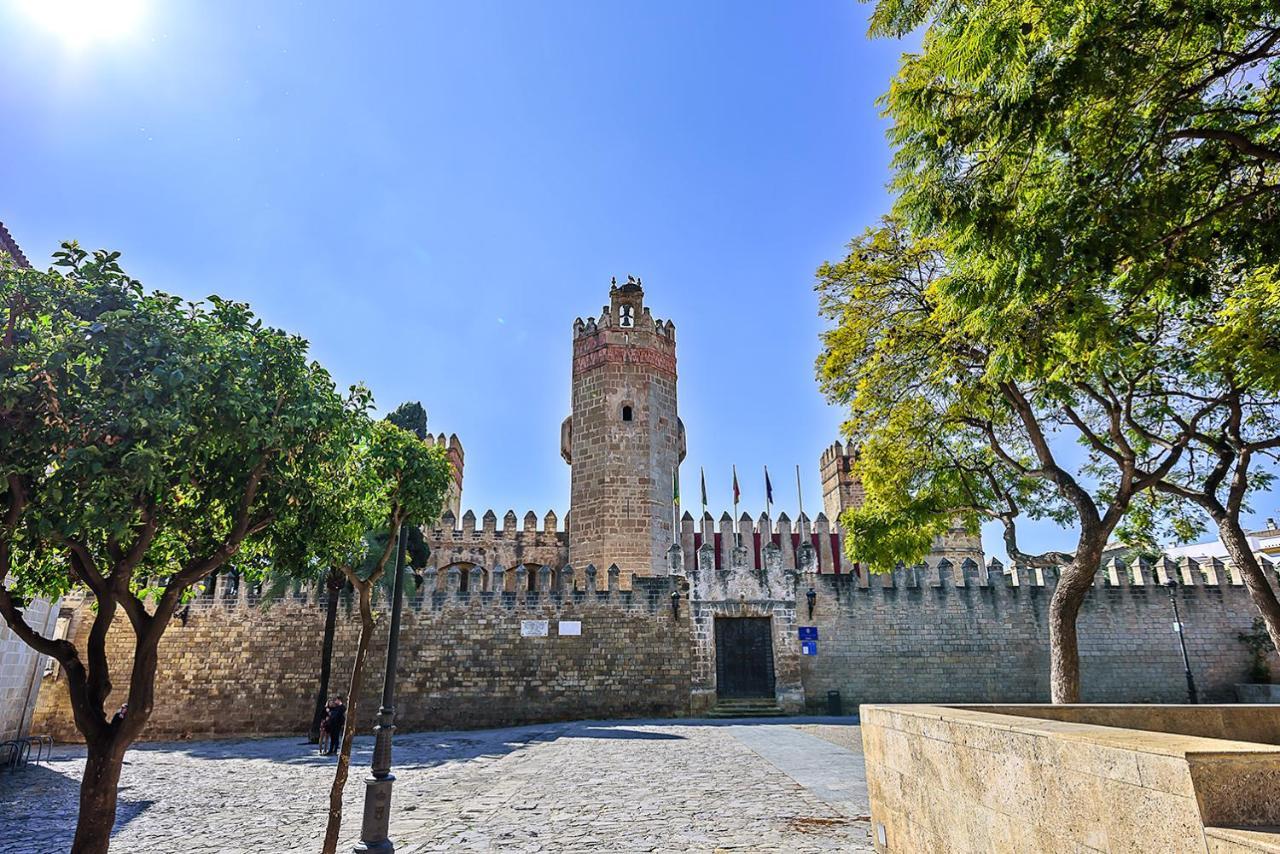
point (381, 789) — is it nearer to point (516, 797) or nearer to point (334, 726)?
point (516, 797)

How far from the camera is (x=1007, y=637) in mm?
18844

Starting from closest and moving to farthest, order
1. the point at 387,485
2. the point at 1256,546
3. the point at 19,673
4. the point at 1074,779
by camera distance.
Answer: the point at 1074,779 < the point at 387,485 < the point at 19,673 < the point at 1256,546

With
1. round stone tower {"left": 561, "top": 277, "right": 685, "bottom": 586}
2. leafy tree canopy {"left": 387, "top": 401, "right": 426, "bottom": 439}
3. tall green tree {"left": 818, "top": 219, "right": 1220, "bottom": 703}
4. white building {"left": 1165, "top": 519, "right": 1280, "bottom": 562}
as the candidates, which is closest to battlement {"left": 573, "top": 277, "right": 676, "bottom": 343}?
round stone tower {"left": 561, "top": 277, "right": 685, "bottom": 586}

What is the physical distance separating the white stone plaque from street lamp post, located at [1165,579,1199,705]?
17.1 metres

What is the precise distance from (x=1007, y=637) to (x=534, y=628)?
12882 millimetres

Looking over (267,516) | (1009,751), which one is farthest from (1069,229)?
(267,516)

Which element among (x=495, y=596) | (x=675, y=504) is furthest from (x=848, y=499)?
(x=495, y=596)

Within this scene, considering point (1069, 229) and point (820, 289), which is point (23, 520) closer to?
point (1069, 229)

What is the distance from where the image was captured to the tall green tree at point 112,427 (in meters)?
4.62

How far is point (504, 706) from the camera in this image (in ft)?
59.7

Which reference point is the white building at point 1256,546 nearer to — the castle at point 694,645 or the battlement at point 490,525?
the castle at point 694,645

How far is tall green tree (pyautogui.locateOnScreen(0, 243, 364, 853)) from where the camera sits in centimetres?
462

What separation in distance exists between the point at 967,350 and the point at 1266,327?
4564 mm

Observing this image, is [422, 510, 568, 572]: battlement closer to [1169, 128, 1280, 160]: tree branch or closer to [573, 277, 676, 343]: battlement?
[573, 277, 676, 343]: battlement
